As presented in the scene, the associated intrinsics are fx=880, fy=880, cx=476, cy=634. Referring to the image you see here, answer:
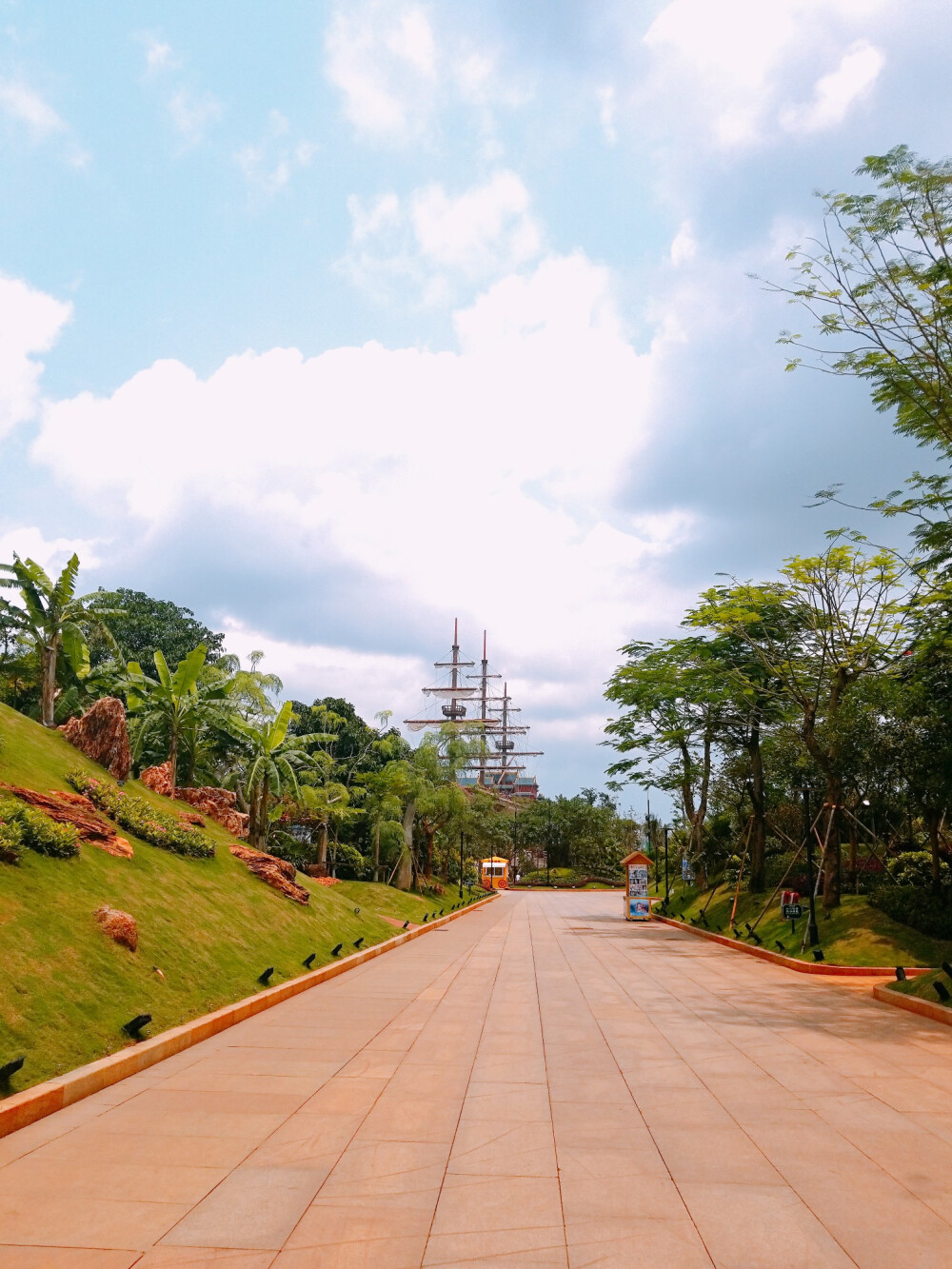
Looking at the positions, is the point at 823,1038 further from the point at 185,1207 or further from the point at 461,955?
the point at 461,955

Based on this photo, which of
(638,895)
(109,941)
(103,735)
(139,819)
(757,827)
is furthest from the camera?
(638,895)

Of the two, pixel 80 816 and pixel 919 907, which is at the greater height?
pixel 80 816

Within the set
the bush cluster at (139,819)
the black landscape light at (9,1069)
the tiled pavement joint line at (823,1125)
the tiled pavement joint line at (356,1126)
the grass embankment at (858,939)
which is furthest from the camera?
the grass embankment at (858,939)

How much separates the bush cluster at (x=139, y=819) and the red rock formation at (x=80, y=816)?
82 centimetres

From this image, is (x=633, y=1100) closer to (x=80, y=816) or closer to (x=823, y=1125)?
(x=823, y=1125)

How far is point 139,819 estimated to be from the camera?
1555 cm

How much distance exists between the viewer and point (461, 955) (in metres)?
20.2

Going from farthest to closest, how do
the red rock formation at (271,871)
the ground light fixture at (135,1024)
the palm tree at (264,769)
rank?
the palm tree at (264,769) < the red rock formation at (271,871) < the ground light fixture at (135,1024)

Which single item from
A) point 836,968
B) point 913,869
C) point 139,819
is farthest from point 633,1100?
point 913,869

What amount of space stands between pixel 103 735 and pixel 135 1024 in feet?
36.1

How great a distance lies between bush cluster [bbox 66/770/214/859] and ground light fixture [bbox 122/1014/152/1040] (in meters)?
7.12

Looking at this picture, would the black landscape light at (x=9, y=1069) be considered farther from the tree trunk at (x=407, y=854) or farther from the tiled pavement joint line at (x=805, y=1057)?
the tree trunk at (x=407, y=854)

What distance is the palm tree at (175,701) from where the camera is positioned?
21250mm

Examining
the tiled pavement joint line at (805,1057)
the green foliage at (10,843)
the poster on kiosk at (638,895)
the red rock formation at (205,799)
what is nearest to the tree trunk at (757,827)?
the poster on kiosk at (638,895)
